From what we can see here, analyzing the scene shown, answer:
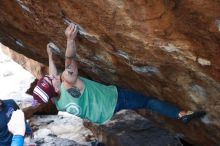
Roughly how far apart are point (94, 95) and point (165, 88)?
3.27 feet

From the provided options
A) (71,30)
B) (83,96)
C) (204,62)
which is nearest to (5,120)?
(83,96)

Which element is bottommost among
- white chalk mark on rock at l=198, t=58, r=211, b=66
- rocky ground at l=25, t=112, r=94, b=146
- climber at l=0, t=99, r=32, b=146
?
rocky ground at l=25, t=112, r=94, b=146

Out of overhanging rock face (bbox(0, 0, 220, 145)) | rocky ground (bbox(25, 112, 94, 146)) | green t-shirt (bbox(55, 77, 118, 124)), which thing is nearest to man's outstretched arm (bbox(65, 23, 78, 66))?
overhanging rock face (bbox(0, 0, 220, 145))

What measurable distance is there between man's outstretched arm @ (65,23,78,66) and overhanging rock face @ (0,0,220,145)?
0.40ft

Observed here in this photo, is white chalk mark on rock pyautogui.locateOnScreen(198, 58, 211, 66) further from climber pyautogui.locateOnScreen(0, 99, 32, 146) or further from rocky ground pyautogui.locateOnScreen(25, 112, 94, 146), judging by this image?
rocky ground pyautogui.locateOnScreen(25, 112, 94, 146)

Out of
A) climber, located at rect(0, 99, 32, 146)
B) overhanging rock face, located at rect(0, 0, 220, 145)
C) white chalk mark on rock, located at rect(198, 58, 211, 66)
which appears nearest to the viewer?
overhanging rock face, located at rect(0, 0, 220, 145)

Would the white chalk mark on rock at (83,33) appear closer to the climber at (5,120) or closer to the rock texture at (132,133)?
the climber at (5,120)

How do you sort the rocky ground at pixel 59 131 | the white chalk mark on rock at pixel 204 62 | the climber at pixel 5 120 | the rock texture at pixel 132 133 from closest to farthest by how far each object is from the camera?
the white chalk mark on rock at pixel 204 62 → the climber at pixel 5 120 → the rock texture at pixel 132 133 → the rocky ground at pixel 59 131

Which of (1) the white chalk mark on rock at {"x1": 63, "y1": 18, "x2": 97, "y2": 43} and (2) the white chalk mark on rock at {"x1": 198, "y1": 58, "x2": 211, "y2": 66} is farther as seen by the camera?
(1) the white chalk mark on rock at {"x1": 63, "y1": 18, "x2": 97, "y2": 43}

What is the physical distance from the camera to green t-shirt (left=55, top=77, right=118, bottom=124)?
5.15 meters

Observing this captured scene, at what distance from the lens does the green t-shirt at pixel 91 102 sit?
16.9ft

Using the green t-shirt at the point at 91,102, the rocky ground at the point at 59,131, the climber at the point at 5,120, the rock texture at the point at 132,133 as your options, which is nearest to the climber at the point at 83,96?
the green t-shirt at the point at 91,102

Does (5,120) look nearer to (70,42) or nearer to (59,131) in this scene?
(70,42)

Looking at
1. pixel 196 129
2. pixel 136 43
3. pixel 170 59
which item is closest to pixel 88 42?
pixel 136 43
